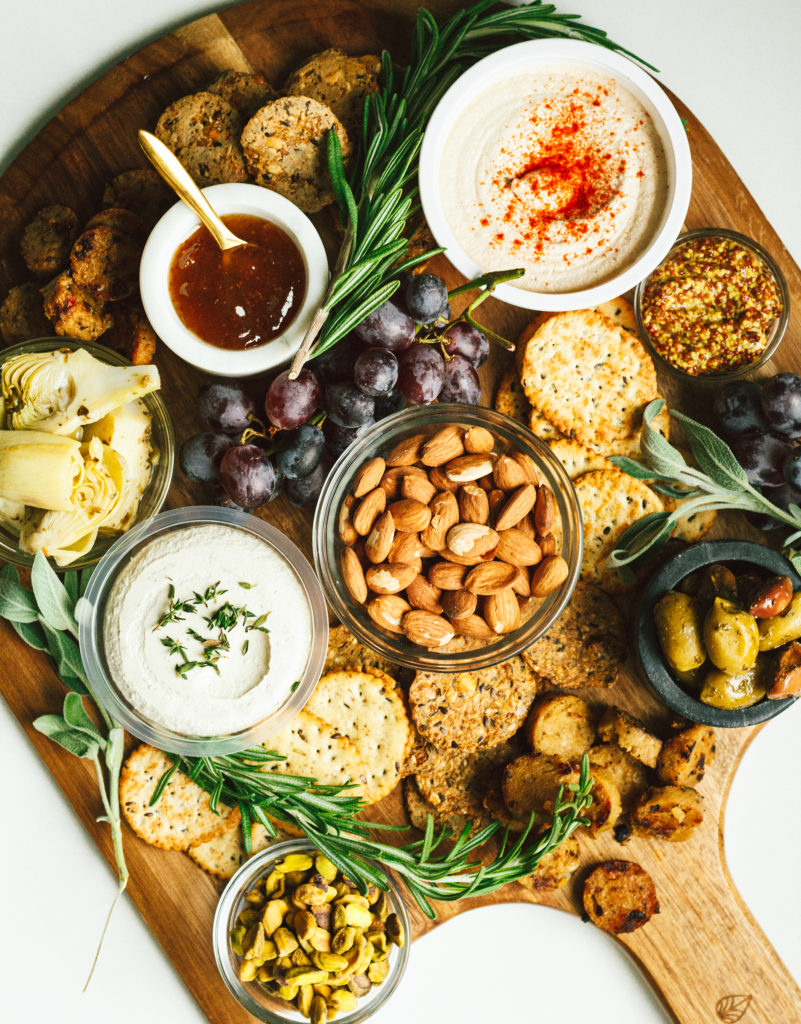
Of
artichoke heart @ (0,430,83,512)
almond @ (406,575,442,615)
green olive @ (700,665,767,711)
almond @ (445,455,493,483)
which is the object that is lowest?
green olive @ (700,665,767,711)

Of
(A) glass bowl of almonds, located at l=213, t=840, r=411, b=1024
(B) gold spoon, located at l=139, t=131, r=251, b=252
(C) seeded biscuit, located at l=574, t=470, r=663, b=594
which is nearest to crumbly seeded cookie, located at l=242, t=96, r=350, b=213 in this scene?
(B) gold spoon, located at l=139, t=131, r=251, b=252

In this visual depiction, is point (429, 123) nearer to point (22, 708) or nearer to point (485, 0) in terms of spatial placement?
point (485, 0)

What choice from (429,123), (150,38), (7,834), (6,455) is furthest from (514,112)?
(7,834)

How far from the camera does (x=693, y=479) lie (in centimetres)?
131

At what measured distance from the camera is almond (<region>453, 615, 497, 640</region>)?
124 cm

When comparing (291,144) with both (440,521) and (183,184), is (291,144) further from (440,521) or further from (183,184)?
(440,521)

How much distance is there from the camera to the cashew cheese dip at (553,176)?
1.31m

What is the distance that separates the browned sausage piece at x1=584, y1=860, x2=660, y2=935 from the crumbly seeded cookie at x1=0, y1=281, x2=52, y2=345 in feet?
4.65

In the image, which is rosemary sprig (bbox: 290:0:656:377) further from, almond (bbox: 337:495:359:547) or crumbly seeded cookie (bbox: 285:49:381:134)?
almond (bbox: 337:495:359:547)

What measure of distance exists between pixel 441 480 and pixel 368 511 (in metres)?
0.14

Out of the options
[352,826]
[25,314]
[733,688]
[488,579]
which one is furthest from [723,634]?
[25,314]

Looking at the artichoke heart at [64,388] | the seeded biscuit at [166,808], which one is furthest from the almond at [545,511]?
the seeded biscuit at [166,808]

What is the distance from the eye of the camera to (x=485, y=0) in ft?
4.19

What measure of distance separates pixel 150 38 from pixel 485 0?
2.00 feet
